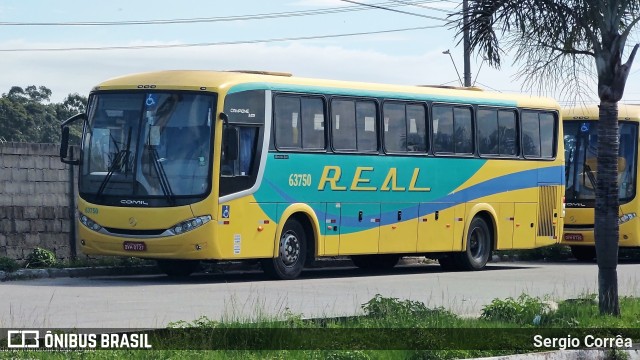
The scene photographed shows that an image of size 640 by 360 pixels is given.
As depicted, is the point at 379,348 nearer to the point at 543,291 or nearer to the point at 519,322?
the point at 519,322

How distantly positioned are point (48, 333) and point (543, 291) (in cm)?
1044

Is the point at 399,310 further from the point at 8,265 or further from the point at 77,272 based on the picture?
the point at 77,272

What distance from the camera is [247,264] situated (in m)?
24.6

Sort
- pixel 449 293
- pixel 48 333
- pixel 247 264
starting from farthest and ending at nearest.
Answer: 1. pixel 247 264
2. pixel 449 293
3. pixel 48 333

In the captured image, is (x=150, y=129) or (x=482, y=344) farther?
(x=150, y=129)

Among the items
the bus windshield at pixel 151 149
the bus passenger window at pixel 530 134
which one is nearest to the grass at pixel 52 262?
the bus windshield at pixel 151 149

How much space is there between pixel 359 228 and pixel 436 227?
7.56 ft

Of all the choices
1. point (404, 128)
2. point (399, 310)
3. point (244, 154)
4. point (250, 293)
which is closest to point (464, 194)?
point (404, 128)

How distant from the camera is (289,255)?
22.1 meters

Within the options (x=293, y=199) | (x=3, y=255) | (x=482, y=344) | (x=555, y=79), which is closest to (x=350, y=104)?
(x=293, y=199)

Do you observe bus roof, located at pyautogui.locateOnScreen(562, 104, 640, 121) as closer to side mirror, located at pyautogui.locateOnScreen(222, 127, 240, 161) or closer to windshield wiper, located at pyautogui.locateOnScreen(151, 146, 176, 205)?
side mirror, located at pyautogui.locateOnScreen(222, 127, 240, 161)

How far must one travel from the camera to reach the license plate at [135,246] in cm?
2045

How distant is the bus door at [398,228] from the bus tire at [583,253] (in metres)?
7.74

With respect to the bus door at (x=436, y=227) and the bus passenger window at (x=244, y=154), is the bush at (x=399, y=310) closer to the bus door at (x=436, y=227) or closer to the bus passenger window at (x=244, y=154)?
the bus passenger window at (x=244, y=154)
